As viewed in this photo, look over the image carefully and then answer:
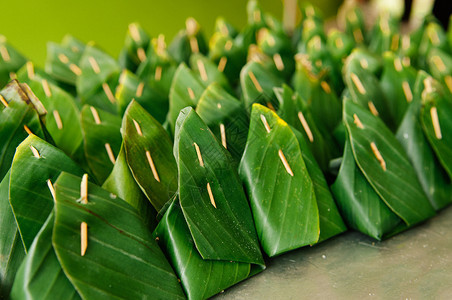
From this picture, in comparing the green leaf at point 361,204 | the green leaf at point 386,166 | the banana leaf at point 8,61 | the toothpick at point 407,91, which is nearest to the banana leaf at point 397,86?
the toothpick at point 407,91

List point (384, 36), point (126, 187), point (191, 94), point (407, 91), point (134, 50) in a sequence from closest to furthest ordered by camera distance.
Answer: point (126, 187) → point (191, 94) → point (407, 91) → point (134, 50) → point (384, 36)

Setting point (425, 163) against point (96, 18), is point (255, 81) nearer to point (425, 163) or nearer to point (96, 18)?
point (425, 163)

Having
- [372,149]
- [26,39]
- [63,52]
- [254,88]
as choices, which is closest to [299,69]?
[254,88]

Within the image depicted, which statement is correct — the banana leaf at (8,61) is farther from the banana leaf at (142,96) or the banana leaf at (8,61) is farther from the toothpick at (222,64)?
the toothpick at (222,64)

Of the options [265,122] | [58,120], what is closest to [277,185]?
[265,122]

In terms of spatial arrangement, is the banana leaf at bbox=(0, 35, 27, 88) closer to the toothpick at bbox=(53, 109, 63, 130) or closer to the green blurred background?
the toothpick at bbox=(53, 109, 63, 130)

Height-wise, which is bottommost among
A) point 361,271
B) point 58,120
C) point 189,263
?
point 361,271
